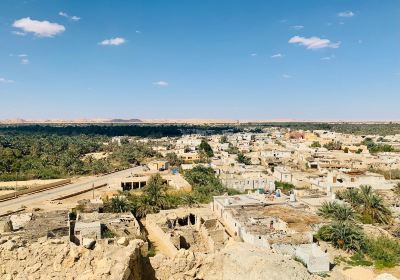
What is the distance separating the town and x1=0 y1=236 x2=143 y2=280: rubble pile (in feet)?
0.07

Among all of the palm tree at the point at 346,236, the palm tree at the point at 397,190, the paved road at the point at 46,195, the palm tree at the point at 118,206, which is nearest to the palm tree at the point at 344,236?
the palm tree at the point at 346,236

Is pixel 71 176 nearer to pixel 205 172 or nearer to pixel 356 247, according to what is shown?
pixel 205 172

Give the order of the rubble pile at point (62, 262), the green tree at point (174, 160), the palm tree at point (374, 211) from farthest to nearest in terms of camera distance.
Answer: the green tree at point (174, 160)
the palm tree at point (374, 211)
the rubble pile at point (62, 262)

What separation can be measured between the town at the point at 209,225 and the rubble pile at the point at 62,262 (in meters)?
0.02

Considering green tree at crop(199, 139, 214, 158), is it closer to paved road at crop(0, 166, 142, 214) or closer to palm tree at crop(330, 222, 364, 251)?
paved road at crop(0, 166, 142, 214)

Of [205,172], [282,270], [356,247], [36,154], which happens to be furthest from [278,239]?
[36,154]

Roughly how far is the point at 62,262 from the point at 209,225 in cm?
2000

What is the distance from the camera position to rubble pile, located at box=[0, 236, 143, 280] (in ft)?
28.9

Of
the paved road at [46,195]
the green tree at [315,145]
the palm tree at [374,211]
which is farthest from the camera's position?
the green tree at [315,145]

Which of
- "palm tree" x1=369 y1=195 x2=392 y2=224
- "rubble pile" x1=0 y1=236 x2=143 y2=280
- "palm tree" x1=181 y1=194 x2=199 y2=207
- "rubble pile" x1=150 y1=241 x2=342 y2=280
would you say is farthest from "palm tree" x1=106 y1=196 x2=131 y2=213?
"rubble pile" x1=0 y1=236 x2=143 y2=280

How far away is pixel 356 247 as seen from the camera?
78.8ft

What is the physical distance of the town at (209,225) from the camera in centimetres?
962

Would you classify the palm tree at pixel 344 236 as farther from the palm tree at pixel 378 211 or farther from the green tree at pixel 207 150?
the green tree at pixel 207 150

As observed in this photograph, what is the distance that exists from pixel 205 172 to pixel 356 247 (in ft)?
102
